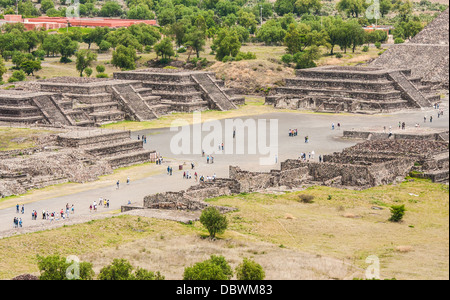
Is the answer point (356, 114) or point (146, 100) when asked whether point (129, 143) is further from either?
point (356, 114)

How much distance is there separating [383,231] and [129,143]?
110ft

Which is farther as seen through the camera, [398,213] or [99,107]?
[99,107]

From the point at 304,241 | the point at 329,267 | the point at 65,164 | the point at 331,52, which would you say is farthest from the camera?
the point at 331,52

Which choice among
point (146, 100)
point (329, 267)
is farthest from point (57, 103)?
point (329, 267)

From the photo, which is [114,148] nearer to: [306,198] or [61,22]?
[306,198]

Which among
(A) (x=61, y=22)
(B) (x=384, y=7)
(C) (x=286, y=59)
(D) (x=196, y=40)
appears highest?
(B) (x=384, y=7)

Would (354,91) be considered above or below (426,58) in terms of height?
below

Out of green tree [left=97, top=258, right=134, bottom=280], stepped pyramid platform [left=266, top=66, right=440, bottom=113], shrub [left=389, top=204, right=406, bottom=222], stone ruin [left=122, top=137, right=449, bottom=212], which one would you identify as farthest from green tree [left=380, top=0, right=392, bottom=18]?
green tree [left=97, top=258, right=134, bottom=280]

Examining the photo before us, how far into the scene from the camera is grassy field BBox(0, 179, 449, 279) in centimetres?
3738

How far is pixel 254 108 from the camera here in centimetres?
10838

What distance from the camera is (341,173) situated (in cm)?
5888

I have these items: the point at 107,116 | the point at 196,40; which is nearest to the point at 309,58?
the point at 196,40
